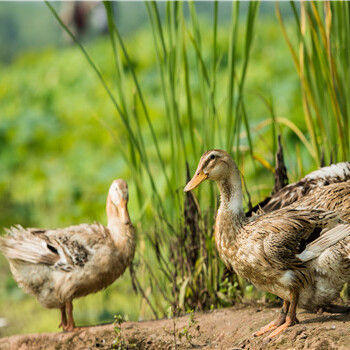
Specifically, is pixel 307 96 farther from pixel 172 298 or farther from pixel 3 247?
pixel 3 247

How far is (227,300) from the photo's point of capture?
4.22 metres

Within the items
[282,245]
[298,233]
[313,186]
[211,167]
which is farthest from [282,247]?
[313,186]

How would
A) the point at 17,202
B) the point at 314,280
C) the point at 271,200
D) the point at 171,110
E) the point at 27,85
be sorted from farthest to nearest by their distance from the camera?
the point at 27,85, the point at 17,202, the point at 171,110, the point at 271,200, the point at 314,280

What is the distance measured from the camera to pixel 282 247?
10.4 ft

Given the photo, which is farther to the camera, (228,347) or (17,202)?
(17,202)

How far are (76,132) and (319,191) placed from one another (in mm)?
6679

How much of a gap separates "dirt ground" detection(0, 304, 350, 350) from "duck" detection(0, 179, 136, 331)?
0.19 metres

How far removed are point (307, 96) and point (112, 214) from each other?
1610 millimetres

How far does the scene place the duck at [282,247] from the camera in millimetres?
3199

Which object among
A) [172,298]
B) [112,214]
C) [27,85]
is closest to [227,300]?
[172,298]

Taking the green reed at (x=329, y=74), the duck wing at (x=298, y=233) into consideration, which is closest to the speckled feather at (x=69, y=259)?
the duck wing at (x=298, y=233)

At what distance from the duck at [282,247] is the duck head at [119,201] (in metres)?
0.88

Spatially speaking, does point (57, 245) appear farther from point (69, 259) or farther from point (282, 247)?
point (282, 247)

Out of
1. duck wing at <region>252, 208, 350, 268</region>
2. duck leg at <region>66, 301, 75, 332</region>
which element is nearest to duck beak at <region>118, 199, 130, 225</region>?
duck leg at <region>66, 301, 75, 332</region>
